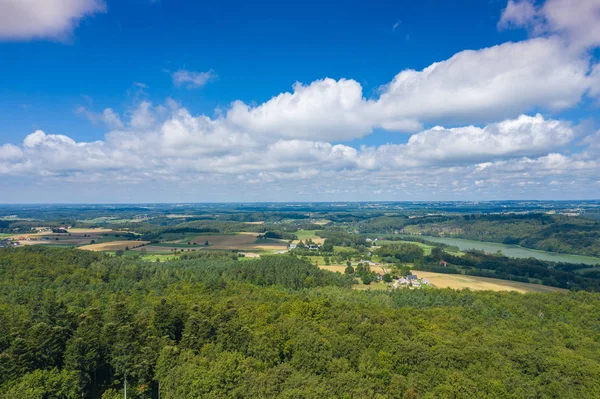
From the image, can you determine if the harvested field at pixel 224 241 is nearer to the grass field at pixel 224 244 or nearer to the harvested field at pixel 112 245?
the grass field at pixel 224 244

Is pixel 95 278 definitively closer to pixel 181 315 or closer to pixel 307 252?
pixel 181 315

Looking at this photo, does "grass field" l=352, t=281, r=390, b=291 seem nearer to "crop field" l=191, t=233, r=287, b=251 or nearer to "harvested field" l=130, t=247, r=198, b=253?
"crop field" l=191, t=233, r=287, b=251

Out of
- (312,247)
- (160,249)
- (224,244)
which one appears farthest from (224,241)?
(312,247)

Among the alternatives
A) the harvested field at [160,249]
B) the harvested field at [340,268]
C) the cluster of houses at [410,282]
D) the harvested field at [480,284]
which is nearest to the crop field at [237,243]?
the harvested field at [160,249]

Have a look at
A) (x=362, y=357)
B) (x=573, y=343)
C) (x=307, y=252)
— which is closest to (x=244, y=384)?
(x=362, y=357)

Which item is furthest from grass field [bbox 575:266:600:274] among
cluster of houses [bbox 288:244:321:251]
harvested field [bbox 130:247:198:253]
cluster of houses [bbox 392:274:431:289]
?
harvested field [bbox 130:247:198:253]

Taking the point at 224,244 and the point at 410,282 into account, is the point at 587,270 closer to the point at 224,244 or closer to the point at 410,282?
the point at 410,282
